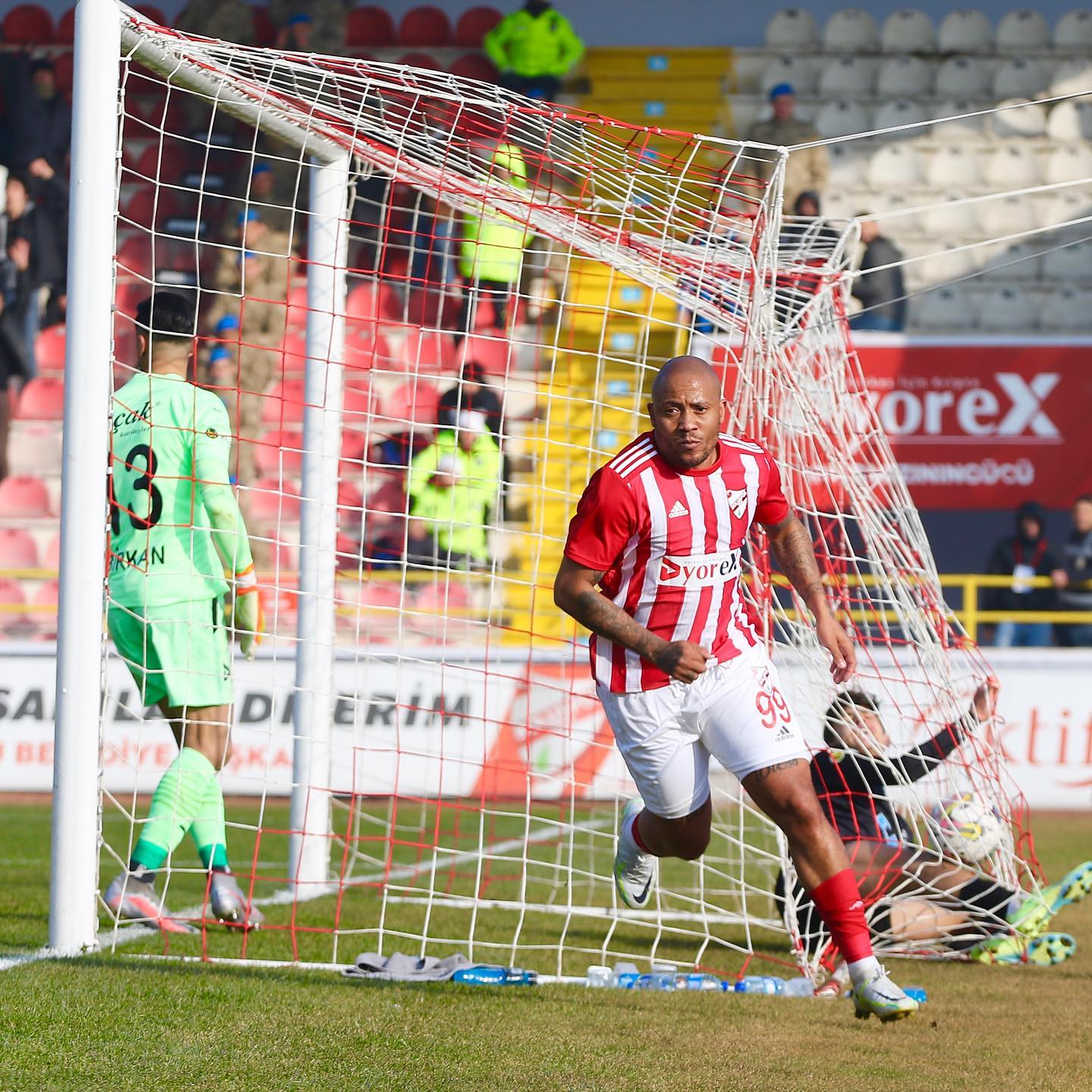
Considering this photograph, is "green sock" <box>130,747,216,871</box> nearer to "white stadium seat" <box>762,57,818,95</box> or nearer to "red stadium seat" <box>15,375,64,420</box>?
"red stadium seat" <box>15,375,64,420</box>

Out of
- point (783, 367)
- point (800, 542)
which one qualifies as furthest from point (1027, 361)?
point (800, 542)

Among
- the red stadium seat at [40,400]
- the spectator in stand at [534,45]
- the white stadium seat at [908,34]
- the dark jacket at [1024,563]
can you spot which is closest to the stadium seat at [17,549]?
the red stadium seat at [40,400]

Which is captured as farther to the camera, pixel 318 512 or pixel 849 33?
pixel 849 33

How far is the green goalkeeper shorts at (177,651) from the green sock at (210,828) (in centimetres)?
37

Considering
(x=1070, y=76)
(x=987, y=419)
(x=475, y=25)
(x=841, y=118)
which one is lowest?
(x=987, y=419)

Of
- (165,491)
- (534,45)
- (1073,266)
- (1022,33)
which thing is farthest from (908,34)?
(165,491)

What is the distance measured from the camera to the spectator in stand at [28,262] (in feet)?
50.9

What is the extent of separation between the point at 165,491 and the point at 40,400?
33.6 ft

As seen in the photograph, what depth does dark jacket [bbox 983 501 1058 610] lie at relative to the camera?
13.7 m

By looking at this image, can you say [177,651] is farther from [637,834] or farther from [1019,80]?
[1019,80]

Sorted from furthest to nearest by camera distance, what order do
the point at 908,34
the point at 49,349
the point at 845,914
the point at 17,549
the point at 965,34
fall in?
the point at 908,34, the point at 965,34, the point at 49,349, the point at 17,549, the point at 845,914

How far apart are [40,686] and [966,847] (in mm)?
8629

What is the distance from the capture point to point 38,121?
16375mm

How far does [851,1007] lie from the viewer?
5.39 metres
